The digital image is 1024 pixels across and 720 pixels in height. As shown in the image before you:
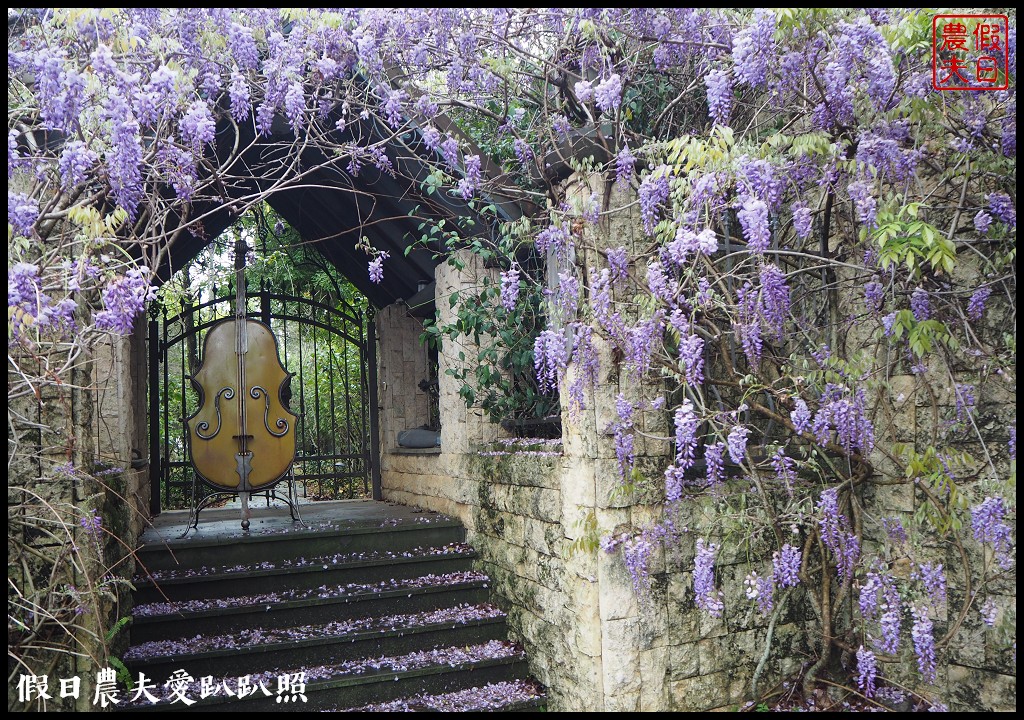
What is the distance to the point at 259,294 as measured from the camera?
5.76 metres

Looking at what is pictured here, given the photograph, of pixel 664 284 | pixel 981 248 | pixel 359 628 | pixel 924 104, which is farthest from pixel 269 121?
pixel 981 248

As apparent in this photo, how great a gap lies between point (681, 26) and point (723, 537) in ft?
7.19

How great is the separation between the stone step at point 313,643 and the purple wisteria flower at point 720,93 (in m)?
2.52

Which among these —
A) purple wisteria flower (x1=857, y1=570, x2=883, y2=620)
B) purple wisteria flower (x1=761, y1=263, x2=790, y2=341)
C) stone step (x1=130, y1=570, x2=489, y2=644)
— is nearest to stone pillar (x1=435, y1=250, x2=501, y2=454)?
stone step (x1=130, y1=570, x2=489, y2=644)

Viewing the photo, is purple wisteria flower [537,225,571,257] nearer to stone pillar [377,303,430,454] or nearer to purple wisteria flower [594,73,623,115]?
purple wisteria flower [594,73,623,115]

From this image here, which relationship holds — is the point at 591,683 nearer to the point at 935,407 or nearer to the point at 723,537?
the point at 723,537

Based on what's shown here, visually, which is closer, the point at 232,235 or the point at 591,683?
the point at 591,683

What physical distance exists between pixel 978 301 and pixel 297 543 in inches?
129

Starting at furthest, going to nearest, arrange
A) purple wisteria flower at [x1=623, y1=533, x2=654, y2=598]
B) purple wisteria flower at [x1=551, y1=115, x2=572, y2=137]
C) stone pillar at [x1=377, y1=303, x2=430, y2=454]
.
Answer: stone pillar at [x1=377, y1=303, x2=430, y2=454] → purple wisteria flower at [x1=551, y1=115, x2=572, y2=137] → purple wisteria flower at [x1=623, y1=533, x2=654, y2=598]

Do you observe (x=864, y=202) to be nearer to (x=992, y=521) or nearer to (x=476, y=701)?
(x=992, y=521)

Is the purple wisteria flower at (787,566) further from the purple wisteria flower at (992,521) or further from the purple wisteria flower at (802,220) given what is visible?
the purple wisteria flower at (802,220)

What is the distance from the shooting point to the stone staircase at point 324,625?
11.0ft

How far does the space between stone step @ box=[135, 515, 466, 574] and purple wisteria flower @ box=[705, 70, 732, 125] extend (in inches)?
102

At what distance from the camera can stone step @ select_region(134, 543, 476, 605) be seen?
3809 mm
